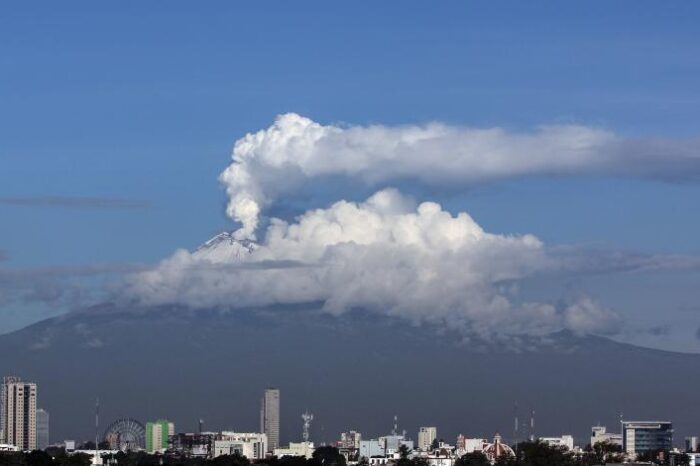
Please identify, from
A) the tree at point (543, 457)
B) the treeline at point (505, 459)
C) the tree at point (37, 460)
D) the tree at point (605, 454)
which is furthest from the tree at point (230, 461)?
the tree at point (605, 454)

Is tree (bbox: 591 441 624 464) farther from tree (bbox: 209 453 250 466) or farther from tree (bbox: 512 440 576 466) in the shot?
tree (bbox: 209 453 250 466)

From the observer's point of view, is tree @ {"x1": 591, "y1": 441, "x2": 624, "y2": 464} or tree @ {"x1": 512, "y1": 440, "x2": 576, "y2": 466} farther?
tree @ {"x1": 591, "y1": 441, "x2": 624, "y2": 464}

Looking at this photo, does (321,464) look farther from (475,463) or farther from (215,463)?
(215,463)

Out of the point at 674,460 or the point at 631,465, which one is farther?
the point at 674,460

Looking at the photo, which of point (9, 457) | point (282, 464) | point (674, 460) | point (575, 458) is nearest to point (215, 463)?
point (282, 464)

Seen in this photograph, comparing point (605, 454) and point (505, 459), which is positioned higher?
point (605, 454)

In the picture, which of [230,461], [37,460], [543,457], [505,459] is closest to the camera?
[37,460]

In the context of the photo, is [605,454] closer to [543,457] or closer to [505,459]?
[505,459]

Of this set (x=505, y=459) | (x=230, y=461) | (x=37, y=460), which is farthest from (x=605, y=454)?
(x=37, y=460)

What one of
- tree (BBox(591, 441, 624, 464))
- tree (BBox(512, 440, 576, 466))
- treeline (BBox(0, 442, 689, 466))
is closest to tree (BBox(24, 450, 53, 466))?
treeline (BBox(0, 442, 689, 466))

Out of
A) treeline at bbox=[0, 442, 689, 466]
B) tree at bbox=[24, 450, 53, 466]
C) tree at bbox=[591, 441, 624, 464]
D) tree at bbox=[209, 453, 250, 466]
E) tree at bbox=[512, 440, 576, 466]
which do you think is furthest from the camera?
tree at bbox=[591, 441, 624, 464]

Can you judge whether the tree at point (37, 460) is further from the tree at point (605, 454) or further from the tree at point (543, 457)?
the tree at point (605, 454)
